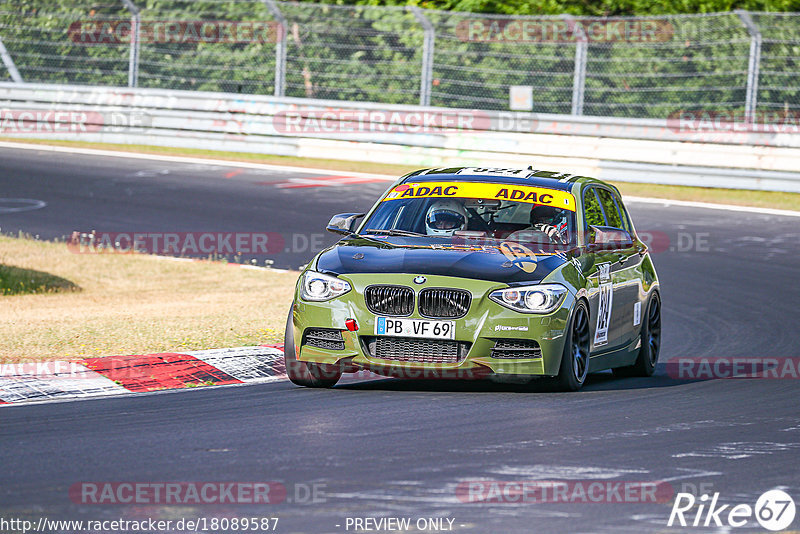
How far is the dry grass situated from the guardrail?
8648mm

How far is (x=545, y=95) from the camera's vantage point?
79.8ft

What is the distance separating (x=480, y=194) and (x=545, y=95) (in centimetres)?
1468

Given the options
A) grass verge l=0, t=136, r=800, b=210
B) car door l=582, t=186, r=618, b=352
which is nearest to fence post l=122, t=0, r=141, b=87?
grass verge l=0, t=136, r=800, b=210

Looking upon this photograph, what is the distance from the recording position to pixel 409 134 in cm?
2498

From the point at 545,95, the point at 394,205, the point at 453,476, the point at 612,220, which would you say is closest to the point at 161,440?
the point at 453,476

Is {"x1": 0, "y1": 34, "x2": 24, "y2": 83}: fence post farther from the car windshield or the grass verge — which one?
the car windshield

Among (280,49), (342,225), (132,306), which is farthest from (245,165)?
(342,225)

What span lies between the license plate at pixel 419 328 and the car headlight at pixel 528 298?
13.4 inches

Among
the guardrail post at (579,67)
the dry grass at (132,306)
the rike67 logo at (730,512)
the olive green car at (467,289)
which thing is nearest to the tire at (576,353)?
the olive green car at (467,289)

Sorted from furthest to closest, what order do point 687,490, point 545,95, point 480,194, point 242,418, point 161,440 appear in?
Result: point 545,95
point 480,194
point 242,418
point 161,440
point 687,490

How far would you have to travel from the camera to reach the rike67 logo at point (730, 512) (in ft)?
18.7

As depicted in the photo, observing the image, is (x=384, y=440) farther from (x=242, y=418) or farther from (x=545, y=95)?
(x=545, y=95)

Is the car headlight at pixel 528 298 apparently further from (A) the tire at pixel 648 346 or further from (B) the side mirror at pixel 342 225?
(A) the tire at pixel 648 346

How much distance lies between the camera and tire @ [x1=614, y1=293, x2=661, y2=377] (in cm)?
1083
